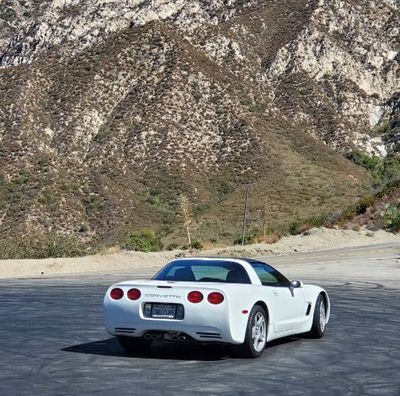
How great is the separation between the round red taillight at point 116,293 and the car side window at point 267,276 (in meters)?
1.99

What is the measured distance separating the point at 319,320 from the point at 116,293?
3.52m

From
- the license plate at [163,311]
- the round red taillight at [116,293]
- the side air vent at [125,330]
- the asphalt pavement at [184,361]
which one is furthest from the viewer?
the round red taillight at [116,293]

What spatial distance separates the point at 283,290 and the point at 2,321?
5794 mm

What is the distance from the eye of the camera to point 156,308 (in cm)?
1063

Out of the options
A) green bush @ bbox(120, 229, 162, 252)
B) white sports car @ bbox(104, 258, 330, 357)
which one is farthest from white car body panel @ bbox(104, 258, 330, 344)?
green bush @ bbox(120, 229, 162, 252)

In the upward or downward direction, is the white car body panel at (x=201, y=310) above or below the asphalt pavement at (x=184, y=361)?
above

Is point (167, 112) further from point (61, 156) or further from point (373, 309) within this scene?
point (373, 309)

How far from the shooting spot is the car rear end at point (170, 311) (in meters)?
10.3

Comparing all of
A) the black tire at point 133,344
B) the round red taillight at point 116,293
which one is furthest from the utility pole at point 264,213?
the round red taillight at point 116,293

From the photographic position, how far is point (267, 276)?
39.3 ft

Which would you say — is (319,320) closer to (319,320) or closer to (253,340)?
(319,320)

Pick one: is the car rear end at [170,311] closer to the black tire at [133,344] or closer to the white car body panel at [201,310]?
the white car body panel at [201,310]

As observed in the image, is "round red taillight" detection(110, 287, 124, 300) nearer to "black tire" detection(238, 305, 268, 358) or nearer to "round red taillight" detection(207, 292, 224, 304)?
"round red taillight" detection(207, 292, 224, 304)

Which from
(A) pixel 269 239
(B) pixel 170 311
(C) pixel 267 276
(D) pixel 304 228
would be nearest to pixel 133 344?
(B) pixel 170 311
